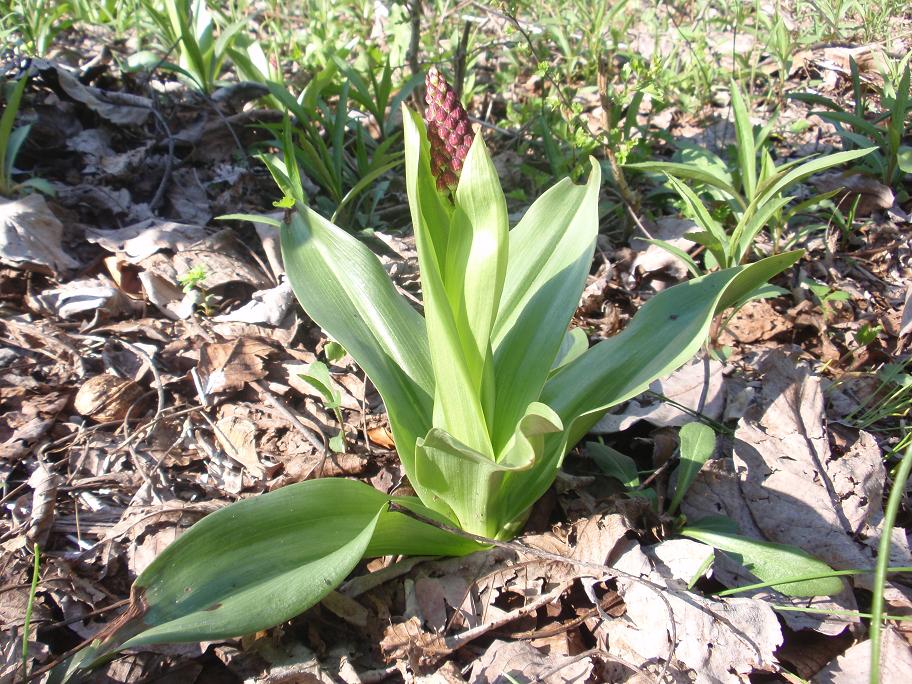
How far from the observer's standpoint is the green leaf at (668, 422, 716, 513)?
63.5 inches

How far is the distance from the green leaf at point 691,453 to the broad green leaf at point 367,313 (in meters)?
0.62

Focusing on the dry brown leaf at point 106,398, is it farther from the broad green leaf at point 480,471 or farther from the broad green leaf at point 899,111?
the broad green leaf at point 899,111

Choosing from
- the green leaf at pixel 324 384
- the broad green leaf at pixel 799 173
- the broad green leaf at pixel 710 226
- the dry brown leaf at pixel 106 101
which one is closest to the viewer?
the green leaf at pixel 324 384

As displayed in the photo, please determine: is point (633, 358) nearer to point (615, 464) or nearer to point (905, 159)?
point (615, 464)

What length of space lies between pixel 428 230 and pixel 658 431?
3.27 feet

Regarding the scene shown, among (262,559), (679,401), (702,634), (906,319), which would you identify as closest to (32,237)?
(262,559)

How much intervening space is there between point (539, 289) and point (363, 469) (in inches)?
27.0

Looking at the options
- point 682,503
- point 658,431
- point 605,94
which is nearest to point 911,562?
point 682,503

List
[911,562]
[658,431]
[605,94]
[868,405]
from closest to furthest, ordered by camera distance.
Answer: [911,562] → [658,431] → [868,405] → [605,94]

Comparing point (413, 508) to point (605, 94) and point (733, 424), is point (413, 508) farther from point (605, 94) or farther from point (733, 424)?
point (605, 94)

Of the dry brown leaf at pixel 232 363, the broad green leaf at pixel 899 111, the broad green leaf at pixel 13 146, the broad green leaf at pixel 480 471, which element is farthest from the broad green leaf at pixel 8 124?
the broad green leaf at pixel 899 111

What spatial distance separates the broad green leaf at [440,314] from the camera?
1.19 meters

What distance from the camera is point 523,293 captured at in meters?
1.58

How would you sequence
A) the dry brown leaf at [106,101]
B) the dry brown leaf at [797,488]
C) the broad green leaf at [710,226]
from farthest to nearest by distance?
1. the dry brown leaf at [106,101]
2. the broad green leaf at [710,226]
3. the dry brown leaf at [797,488]
